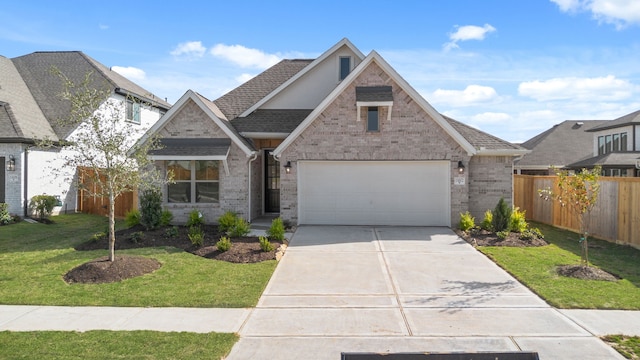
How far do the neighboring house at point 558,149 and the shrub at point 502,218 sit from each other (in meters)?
18.9

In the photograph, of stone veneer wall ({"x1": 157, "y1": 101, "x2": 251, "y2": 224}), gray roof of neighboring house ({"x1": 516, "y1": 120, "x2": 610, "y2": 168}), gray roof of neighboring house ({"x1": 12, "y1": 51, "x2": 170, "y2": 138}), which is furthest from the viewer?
gray roof of neighboring house ({"x1": 516, "y1": 120, "x2": 610, "y2": 168})

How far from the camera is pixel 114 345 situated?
5363 mm

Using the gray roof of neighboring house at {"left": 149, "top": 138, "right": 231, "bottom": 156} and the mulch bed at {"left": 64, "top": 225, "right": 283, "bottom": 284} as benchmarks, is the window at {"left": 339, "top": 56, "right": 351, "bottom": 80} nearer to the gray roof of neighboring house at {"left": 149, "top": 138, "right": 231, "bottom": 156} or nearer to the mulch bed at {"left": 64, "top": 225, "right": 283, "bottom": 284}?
the gray roof of neighboring house at {"left": 149, "top": 138, "right": 231, "bottom": 156}

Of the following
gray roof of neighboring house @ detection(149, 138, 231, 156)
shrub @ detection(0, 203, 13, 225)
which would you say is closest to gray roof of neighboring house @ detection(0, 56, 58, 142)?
shrub @ detection(0, 203, 13, 225)

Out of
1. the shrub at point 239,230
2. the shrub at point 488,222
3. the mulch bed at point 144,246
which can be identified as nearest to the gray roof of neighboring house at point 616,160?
the shrub at point 488,222

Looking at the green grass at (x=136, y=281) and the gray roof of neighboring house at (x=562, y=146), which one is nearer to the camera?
the green grass at (x=136, y=281)

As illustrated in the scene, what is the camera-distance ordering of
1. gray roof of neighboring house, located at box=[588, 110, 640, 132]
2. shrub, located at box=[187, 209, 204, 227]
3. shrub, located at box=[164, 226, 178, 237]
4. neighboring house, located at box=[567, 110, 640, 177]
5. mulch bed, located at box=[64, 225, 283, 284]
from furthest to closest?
gray roof of neighboring house, located at box=[588, 110, 640, 132] < neighboring house, located at box=[567, 110, 640, 177] < shrub, located at box=[187, 209, 204, 227] < shrub, located at box=[164, 226, 178, 237] < mulch bed, located at box=[64, 225, 283, 284]

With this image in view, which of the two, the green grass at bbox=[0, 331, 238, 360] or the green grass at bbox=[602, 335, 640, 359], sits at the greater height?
the green grass at bbox=[0, 331, 238, 360]

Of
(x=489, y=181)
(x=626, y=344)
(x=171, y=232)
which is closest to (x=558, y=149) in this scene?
(x=489, y=181)

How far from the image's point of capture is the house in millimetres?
14477

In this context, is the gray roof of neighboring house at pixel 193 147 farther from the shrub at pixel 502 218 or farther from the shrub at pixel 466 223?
the shrub at pixel 502 218

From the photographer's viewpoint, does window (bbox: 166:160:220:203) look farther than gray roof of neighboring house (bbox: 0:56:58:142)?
No

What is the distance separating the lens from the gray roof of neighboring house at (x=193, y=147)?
14.5 meters

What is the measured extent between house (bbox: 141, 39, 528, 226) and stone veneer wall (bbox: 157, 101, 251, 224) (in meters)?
0.04
